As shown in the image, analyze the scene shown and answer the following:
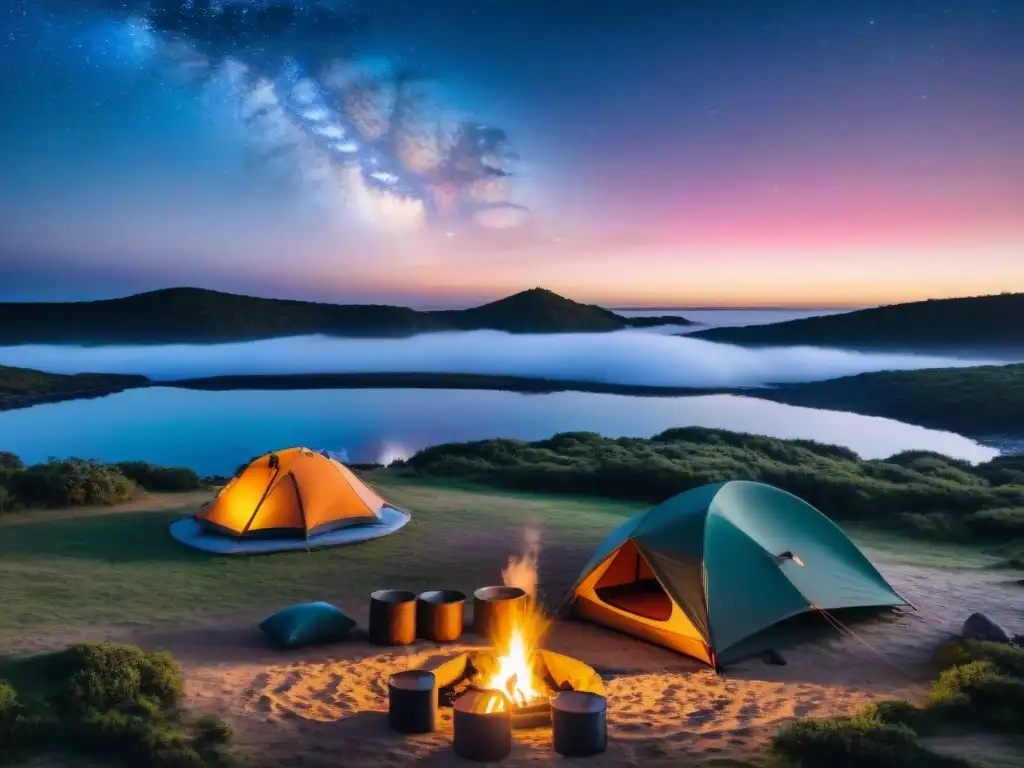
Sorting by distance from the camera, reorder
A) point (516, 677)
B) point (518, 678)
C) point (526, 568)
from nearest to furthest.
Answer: point (516, 677) → point (518, 678) → point (526, 568)

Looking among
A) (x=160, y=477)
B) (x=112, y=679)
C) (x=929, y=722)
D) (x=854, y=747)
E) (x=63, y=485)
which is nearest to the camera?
(x=854, y=747)

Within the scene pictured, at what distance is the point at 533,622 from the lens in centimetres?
972

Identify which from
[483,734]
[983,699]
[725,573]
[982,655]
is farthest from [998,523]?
[483,734]

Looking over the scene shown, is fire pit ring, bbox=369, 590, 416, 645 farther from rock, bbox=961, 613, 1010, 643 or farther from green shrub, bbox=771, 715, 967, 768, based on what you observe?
rock, bbox=961, 613, 1010, 643

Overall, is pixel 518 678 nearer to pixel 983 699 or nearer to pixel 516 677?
pixel 516 677

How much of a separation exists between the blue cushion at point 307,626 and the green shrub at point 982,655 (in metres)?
6.38

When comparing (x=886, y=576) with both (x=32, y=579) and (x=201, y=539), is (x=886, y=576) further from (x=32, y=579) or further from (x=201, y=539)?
(x=32, y=579)

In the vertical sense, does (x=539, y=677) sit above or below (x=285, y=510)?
below

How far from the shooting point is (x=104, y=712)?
21.2 ft

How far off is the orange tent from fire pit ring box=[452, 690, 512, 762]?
7.82 meters

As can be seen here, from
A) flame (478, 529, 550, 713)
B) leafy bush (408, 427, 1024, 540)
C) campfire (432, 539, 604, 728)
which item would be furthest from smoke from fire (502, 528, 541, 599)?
leafy bush (408, 427, 1024, 540)

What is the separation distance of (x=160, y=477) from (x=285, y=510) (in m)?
8.85

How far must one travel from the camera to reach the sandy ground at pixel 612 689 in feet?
20.5

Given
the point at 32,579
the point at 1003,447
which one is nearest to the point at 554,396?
the point at 1003,447
